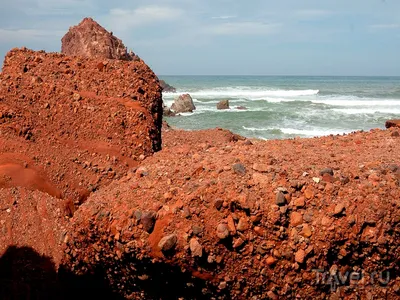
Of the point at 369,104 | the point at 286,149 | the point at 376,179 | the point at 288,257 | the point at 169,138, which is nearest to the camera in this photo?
the point at 288,257

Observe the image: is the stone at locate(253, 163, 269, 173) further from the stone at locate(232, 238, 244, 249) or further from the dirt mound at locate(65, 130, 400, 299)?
the stone at locate(232, 238, 244, 249)

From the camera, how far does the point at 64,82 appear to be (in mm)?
6516

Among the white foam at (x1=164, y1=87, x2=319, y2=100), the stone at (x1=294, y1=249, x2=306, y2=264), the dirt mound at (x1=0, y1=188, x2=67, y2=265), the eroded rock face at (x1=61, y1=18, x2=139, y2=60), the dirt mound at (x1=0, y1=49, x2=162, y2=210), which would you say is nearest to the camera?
the stone at (x1=294, y1=249, x2=306, y2=264)

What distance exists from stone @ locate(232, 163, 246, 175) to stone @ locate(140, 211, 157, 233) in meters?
0.94

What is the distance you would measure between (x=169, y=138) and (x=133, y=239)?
35.8 feet

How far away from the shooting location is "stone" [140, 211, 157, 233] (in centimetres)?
373

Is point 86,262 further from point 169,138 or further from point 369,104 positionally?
point 369,104

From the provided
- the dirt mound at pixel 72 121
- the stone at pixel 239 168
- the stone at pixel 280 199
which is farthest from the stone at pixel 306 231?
the dirt mound at pixel 72 121

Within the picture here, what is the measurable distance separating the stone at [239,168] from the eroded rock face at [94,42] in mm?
7613

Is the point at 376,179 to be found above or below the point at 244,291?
above

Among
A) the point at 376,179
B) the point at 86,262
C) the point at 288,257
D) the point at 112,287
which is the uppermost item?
the point at 376,179

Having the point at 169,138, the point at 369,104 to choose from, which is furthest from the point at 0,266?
the point at 369,104

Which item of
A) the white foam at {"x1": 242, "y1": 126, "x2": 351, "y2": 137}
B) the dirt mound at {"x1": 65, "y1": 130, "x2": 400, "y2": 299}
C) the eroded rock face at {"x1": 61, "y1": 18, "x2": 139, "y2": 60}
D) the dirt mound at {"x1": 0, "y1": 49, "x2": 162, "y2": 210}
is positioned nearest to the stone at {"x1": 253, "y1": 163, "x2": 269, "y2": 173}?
the dirt mound at {"x1": 65, "y1": 130, "x2": 400, "y2": 299}

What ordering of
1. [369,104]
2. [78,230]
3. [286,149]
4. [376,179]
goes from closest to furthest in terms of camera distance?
[376,179]
[78,230]
[286,149]
[369,104]
